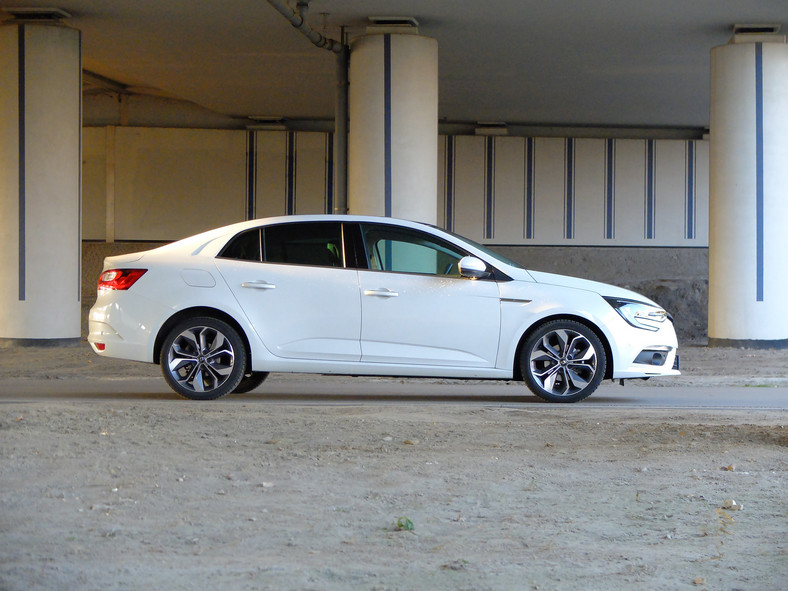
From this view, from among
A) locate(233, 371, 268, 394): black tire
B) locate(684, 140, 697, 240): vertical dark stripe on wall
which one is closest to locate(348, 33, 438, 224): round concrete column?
locate(233, 371, 268, 394): black tire

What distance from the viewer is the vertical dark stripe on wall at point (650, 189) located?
2914 centimetres


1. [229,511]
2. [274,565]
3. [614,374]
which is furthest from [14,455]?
[614,374]

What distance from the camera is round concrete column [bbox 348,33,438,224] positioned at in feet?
53.3

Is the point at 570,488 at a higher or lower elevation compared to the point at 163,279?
lower

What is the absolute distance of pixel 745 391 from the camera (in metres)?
10.7

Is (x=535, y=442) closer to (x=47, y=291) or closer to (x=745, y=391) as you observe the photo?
(x=745, y=391)

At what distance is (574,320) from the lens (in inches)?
356

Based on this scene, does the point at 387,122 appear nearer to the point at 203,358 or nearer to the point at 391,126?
the point at 391,126

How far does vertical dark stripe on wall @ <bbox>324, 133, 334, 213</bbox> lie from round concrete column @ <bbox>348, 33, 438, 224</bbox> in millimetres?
12220

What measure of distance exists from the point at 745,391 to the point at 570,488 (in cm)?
614

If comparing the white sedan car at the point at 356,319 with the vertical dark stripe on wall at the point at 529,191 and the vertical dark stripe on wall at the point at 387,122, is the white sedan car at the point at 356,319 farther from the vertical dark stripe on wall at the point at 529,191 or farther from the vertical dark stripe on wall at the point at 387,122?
the vertical dark stripe on wall at the point at 529,191

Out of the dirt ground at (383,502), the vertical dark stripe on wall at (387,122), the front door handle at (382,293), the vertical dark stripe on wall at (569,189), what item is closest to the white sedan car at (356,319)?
the front door handle at (382,293)

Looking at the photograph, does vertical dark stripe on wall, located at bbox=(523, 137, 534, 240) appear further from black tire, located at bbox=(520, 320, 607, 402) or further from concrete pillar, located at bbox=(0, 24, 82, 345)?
black tire, located at bbox=(520, 320, 607, 402)

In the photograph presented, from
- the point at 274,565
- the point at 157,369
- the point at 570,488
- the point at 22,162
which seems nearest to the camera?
the point at 274,565
